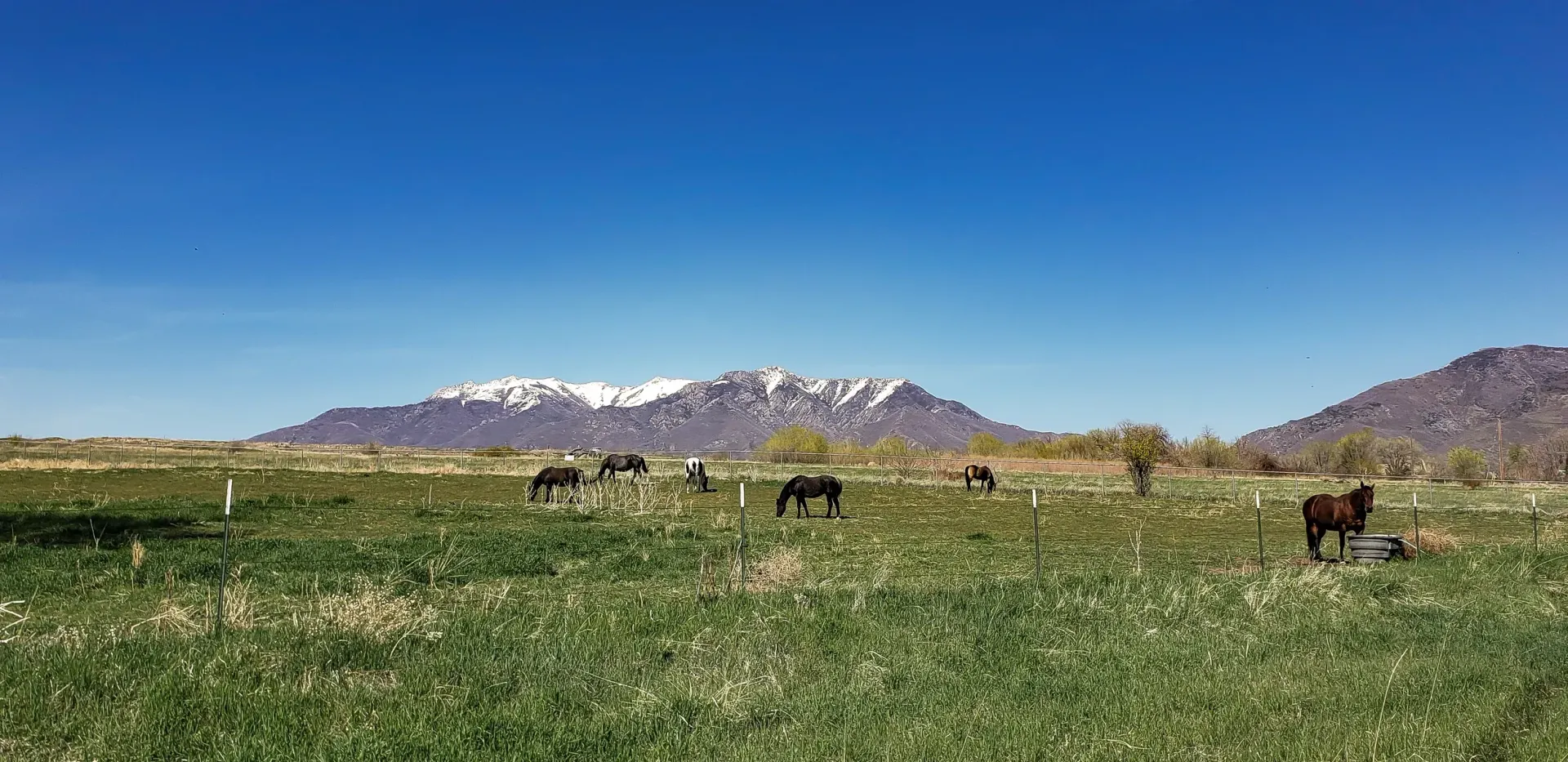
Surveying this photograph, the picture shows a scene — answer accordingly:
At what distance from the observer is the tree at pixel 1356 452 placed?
82700 millimetres

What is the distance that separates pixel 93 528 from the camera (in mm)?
17656

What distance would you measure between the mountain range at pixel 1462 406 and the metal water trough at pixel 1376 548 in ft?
468

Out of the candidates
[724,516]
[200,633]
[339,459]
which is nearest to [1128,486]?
[724,516]

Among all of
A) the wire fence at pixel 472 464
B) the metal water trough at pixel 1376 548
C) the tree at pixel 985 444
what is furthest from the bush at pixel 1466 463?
the metal water trough at pixel 1376 548

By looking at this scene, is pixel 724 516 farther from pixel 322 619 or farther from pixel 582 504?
pixel 322 619

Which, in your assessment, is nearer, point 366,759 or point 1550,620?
point 366,759

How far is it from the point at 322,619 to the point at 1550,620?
44.2 feet

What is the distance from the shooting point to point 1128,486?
51.5 meters

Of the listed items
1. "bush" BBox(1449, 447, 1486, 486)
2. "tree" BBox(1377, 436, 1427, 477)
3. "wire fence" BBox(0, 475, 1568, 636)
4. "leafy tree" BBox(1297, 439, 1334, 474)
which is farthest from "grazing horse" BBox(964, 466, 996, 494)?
"bush" BBox(1449, 447, 1486, 486)

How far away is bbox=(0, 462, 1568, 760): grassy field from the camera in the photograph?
5.97 metres

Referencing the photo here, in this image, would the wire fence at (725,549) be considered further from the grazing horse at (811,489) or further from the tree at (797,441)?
the tree at (797,441)

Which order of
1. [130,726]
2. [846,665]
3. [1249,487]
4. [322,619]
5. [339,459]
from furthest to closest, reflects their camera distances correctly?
[339,459]
[1249,487]
[322,619]
[846,665]
[130,726]

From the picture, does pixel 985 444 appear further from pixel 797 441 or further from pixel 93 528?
pixel 93 528

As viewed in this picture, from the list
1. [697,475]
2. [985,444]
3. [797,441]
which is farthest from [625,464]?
[985,444]
